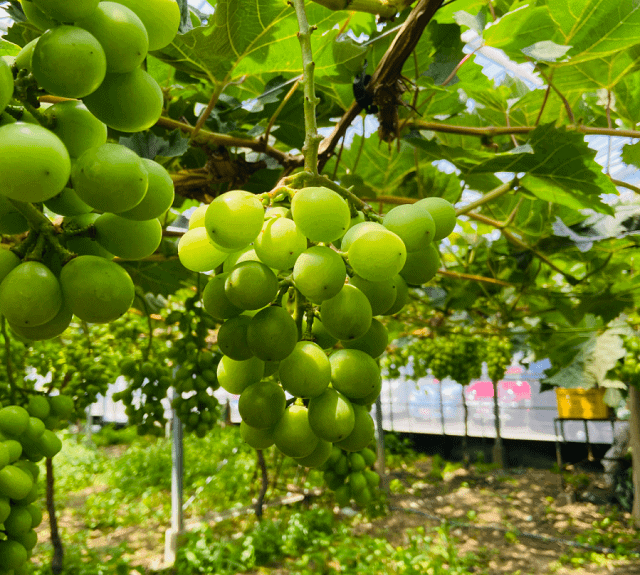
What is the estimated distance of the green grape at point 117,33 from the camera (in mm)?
332

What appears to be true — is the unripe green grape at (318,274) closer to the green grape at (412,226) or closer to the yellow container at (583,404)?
the green grape at (412,226)

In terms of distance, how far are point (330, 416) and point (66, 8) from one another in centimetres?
39

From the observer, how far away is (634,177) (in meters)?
5.64

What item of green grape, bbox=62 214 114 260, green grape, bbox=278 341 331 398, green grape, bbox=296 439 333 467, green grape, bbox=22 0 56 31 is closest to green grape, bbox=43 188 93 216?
green grape, bbox=62 214 114 260

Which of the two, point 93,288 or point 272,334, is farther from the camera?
point 272,334

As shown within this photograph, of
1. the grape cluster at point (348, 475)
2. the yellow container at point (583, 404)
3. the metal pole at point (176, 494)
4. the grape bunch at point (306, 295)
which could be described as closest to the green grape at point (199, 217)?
the grape bunch at point (306, 295)

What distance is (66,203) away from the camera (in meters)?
0.38

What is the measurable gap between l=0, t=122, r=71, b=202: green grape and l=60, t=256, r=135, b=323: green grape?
7 centimetres

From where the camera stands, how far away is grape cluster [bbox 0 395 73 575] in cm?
81

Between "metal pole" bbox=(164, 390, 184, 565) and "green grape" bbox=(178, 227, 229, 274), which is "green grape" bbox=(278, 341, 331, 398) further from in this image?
"metal pole" bbox=(164, 390, 184, 565)

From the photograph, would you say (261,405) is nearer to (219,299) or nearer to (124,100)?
(219,299)

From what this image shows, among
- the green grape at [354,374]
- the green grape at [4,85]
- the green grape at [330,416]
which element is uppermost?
the green grape at [4,85]

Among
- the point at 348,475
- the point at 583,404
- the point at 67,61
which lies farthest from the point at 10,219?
the point at 583,404

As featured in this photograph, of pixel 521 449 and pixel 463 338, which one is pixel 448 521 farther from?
pixel 521 449
